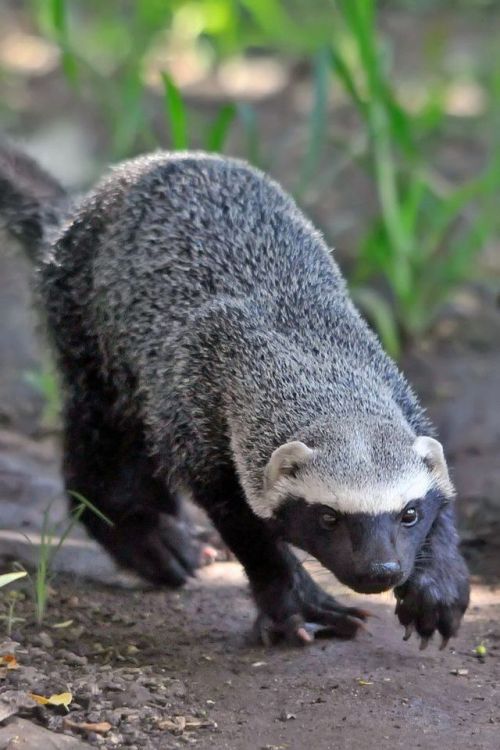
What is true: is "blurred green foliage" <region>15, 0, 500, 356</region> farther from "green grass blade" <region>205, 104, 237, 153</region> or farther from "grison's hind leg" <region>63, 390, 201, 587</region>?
"grison's hind leg" <region>63, 390, 201, 587</region>

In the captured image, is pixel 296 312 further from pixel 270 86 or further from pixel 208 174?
pixel 270 86

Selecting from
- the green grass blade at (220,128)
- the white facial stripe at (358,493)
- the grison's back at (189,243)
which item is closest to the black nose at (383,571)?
the white facial stripe at (358,493)

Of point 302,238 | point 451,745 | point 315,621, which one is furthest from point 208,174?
point 451,745

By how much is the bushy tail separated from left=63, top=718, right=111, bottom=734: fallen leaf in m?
3.22

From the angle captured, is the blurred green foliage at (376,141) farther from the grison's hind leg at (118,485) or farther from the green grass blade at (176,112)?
the grison's hind leg at (118,485)

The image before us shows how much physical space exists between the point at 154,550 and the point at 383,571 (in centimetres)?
219

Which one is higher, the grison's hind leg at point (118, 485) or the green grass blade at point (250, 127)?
the green grass blade at point (250, 127)

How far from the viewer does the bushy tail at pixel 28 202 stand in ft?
24.4

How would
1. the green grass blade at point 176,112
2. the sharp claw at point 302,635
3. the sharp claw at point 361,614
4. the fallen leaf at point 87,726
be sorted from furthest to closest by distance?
the green grass blade at point 176,112 → the sharp claw at point 361,614 → the sharp claw at point 302,635 → the fallen leaf at point 87,726

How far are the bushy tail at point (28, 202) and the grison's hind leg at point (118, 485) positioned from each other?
3.59ft

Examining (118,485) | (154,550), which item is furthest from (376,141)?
(154,550)

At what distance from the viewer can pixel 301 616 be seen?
6023mm

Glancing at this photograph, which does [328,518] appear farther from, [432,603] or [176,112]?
[176,112]

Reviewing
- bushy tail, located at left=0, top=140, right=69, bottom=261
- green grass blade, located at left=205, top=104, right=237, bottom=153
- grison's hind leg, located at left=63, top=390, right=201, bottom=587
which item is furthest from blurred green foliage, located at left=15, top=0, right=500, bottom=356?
grison's hind leg, located at left=63, top=390, right=201, bottom=587
